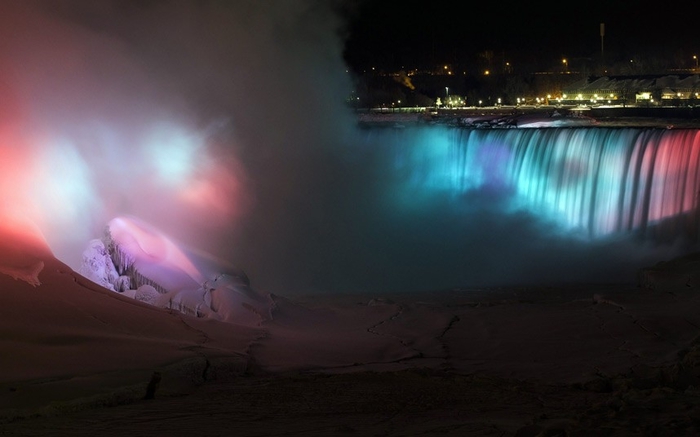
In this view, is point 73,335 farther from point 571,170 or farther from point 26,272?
point 571,170

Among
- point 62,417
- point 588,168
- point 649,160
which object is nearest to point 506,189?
point 588,168

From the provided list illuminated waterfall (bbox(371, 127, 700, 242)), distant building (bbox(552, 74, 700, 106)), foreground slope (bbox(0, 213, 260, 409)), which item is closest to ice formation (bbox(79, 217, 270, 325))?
foreground slope (bbox(0, 213, 260, 409))

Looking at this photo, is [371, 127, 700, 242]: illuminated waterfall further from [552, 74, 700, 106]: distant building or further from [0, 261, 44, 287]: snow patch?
[0, 261, 44, 287]: snow patch

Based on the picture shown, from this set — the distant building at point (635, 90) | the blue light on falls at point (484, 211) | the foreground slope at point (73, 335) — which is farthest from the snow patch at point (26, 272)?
the distant building at point (635, 90)

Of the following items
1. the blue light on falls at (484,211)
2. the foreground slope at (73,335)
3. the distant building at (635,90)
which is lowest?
the foreground slope at (73,335)

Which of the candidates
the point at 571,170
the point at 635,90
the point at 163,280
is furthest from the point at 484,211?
the point at 635,90

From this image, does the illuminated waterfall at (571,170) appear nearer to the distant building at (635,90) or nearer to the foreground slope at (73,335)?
the foreground slope at (73,335)
